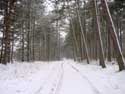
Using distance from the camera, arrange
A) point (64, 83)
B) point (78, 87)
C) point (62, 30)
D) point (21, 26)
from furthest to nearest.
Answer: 1. point (62, 30)
2. point (21, 26)
3. point (64, 83)
4. point (78, 87)

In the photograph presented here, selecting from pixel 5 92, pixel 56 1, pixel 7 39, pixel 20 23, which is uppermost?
pixel 56 1

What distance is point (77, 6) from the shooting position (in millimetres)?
36000

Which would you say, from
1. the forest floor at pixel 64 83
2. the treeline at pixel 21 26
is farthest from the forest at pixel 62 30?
the forest floor at pixel 64 83

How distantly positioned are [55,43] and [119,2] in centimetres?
5965

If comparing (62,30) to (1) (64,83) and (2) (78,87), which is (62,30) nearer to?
(1) (64,83)

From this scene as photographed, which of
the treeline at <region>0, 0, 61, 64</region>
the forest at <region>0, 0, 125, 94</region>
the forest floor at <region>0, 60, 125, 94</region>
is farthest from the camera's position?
the treeline at <region>0, 0, 61, 64</region>

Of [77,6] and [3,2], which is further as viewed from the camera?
[77,6]

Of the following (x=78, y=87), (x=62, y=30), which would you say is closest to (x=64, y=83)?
(x=78, y=87)

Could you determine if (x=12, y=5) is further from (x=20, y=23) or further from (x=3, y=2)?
(x=20, y=23)

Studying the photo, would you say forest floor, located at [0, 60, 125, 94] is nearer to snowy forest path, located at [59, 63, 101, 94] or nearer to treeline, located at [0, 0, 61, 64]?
snowy forest path, located at [59, 63, 101, 94]

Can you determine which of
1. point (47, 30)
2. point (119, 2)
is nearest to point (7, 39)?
point (119, 2)

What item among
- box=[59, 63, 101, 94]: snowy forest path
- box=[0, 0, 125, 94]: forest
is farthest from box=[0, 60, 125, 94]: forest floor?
box=[0, 0, 125, 94]: forest

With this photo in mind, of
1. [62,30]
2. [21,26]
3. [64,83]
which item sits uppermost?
[62,30]

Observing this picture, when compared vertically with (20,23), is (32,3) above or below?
above
